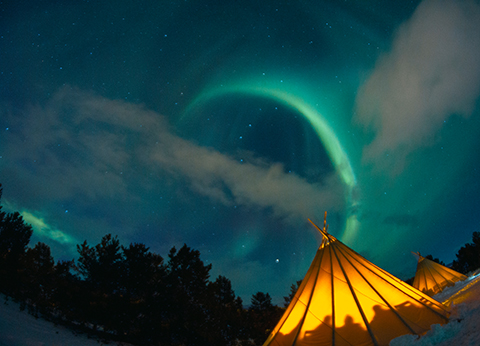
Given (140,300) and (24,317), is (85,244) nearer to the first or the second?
(24,317)

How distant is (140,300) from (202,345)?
19.5 ft

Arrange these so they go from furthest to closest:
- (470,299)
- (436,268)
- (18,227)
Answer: (18,227) < (436,268) < (470,299)

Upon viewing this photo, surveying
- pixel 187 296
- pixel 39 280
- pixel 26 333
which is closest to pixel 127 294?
pixel 187 296

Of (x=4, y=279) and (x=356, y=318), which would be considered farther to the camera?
(x=4, y=279)

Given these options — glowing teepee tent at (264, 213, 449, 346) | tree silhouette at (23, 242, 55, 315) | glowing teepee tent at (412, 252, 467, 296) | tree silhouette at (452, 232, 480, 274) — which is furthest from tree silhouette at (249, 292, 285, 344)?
tree silhouette at (452, 232, 480, 274)

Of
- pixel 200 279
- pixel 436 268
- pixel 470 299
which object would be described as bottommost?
pixel 200 279

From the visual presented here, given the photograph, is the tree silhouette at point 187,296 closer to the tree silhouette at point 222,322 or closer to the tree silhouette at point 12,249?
the tree silhouette at point 222,322

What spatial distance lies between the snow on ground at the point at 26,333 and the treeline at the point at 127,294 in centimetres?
110

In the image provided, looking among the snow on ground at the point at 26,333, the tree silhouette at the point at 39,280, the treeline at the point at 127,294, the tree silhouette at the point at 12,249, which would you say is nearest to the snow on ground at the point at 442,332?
the snow on ground at the point at 26,333

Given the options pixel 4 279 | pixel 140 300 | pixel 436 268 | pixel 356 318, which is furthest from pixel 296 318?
pixel 4 279

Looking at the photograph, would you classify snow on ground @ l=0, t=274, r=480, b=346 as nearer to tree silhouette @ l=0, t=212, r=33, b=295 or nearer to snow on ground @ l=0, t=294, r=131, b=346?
snow on ground @ l=0, t=294, r=131, b=346

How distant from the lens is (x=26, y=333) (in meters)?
9.82

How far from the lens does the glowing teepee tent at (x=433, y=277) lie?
17.8 metres

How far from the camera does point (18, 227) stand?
2216cm
